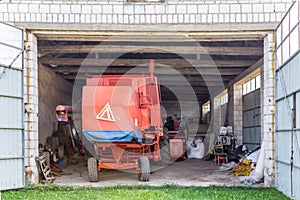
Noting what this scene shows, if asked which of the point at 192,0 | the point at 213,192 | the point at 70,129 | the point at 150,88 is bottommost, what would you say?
the point at 213,192

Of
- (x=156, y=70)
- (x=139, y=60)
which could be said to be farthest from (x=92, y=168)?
(x=156, y=70)

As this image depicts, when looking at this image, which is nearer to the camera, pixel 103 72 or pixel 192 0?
pixel 192 0

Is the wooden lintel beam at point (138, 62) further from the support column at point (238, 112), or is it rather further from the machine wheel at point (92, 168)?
the machine wheel at point (92, 168)

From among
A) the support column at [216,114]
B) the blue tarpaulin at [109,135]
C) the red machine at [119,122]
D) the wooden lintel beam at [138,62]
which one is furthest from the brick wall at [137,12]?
the support column at [216,114]

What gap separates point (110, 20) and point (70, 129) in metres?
5.69

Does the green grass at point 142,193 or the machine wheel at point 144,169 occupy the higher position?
the machine wheel at point 144,169

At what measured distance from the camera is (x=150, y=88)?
9586mm

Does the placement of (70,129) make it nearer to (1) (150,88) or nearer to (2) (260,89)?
(1) (150,88)

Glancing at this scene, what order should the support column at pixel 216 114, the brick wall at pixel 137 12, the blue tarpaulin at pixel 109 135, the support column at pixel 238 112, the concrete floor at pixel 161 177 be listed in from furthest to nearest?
the support column at pixel 216 114
the support column at pixel 238 112
the concrete floor at pixel 161 177
the blue tarpaulin at pixel 109 135
the brick wall at pixel 137 12

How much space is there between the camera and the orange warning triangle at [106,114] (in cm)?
832

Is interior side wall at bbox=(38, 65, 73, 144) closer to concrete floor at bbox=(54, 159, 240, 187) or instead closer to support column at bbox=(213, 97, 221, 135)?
concrete floor at bbox=(54, 159, 240, 187)

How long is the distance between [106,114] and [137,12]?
237 cm

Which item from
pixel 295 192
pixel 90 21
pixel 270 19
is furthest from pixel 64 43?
pixel 295 192

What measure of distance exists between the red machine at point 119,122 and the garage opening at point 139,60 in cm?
109
